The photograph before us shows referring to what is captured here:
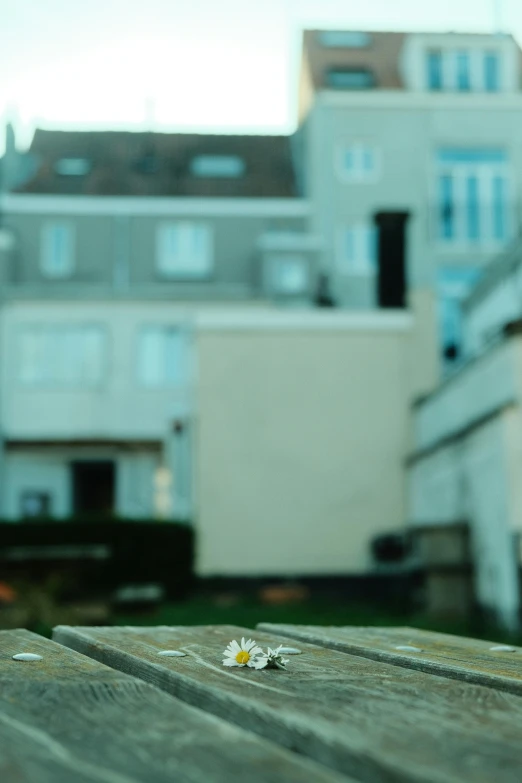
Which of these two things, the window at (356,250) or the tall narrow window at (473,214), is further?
the tall narrow window at (473,214)

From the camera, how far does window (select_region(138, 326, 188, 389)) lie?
83.8 feet

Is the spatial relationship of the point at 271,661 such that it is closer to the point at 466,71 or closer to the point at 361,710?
the point at 361,710

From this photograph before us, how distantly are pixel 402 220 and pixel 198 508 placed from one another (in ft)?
19.6

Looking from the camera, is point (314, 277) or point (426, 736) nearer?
point (426, 736)

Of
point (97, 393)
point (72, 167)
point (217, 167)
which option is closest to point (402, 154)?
point (217, 167)

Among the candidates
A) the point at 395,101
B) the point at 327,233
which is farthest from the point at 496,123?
the point at 327,233

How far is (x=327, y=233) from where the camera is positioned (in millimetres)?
29734

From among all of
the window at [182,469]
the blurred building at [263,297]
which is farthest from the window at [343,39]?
the window at [182,469]

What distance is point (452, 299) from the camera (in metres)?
29.7

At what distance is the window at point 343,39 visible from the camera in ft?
110

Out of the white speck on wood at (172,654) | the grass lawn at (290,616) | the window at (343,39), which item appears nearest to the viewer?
the white speck on wood at (172,654)

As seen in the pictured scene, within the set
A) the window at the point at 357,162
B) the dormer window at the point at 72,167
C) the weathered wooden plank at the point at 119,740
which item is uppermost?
the dormer window at the point at 72,167

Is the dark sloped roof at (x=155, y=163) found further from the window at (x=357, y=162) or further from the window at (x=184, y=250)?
the window at (x=357, y=162)

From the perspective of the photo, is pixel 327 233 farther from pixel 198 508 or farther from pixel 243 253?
pixel 198 508
